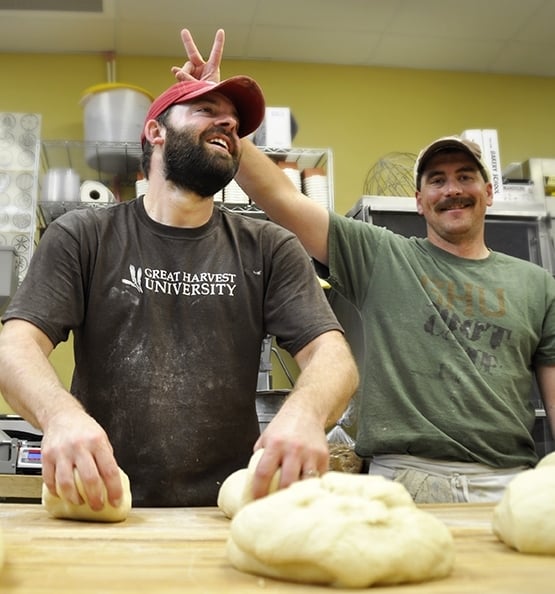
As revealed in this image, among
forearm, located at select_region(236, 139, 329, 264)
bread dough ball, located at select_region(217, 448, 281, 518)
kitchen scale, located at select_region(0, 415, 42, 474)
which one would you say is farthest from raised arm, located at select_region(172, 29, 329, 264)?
kitchen scale, located at select_region(0, 415, 42, 474)

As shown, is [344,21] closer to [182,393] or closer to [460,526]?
[182,393]

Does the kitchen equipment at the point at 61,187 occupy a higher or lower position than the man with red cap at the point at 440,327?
higher

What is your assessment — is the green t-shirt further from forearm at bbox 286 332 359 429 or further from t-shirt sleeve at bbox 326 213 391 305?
forearm at bbox 286 332 359 429

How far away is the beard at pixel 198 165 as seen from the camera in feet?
4.38

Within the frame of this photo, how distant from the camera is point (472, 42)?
3361mm

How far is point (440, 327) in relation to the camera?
1.67 m

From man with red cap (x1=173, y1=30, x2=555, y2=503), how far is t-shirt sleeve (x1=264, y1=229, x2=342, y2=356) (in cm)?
40

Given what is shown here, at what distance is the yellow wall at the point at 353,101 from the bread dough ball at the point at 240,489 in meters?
2.45

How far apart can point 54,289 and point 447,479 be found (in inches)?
36.7

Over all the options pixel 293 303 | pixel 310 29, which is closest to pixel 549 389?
pixel 293 303

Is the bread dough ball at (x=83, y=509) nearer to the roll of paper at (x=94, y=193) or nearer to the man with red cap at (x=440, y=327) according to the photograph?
the man with red cap at (x=440, y=327)

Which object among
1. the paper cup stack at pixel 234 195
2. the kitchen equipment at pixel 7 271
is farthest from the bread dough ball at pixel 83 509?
the paper cup stack at pixel 234 195

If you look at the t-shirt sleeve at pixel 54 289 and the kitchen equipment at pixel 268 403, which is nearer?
the t-shirt sleeve at pixel 54 289

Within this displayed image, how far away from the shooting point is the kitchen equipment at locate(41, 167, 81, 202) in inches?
111
